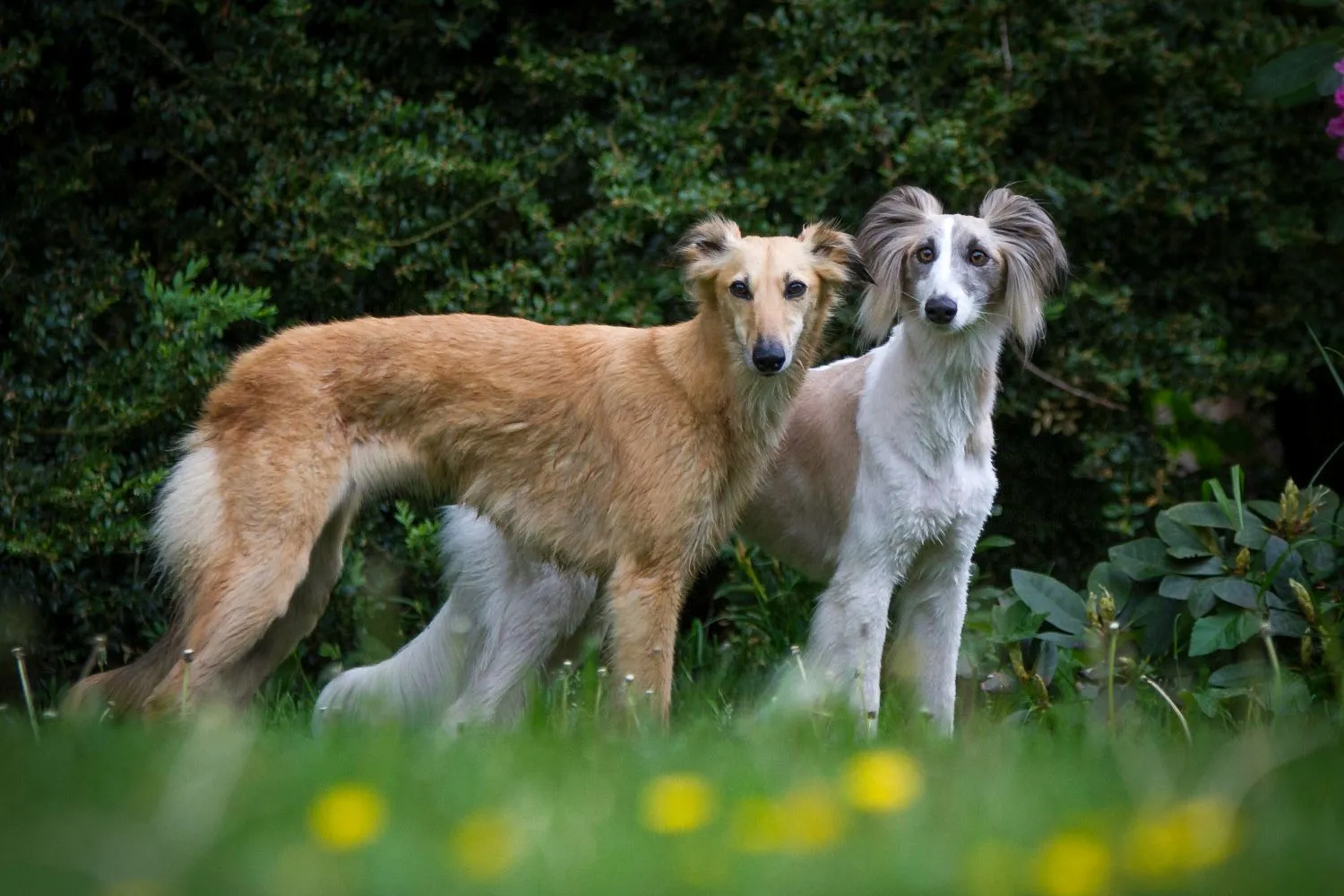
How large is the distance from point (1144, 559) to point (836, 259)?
1572mm

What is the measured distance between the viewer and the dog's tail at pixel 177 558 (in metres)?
4.45

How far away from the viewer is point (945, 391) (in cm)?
466

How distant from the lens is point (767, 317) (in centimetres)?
444

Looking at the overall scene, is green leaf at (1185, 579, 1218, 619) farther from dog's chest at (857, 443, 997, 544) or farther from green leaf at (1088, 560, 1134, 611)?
dog's chest at (857, 443, 997, 544)

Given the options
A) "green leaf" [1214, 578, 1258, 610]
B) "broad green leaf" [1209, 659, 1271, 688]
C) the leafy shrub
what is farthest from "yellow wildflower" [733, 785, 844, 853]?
"green leaf" [1214, 578, 1258, 610]

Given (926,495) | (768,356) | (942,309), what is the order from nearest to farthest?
(768,356) → (942,309) → (926,495)

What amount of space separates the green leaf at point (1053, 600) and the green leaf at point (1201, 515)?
1.46 feet

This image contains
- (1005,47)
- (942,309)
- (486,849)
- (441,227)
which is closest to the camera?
(486,849)

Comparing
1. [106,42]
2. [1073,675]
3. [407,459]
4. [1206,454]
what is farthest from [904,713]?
[106,42]

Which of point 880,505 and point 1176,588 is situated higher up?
point 880,505

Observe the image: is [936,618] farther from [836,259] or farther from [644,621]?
[836,259]

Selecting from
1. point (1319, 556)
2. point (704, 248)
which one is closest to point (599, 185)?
point (704, 248)

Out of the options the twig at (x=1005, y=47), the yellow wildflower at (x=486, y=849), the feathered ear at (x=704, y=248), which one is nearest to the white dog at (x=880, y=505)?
the feathered ear at (x=704, y=248)

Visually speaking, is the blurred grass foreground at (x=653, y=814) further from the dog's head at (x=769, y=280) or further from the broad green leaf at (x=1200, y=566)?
the broad green leaf at (x=1200, y=566)
